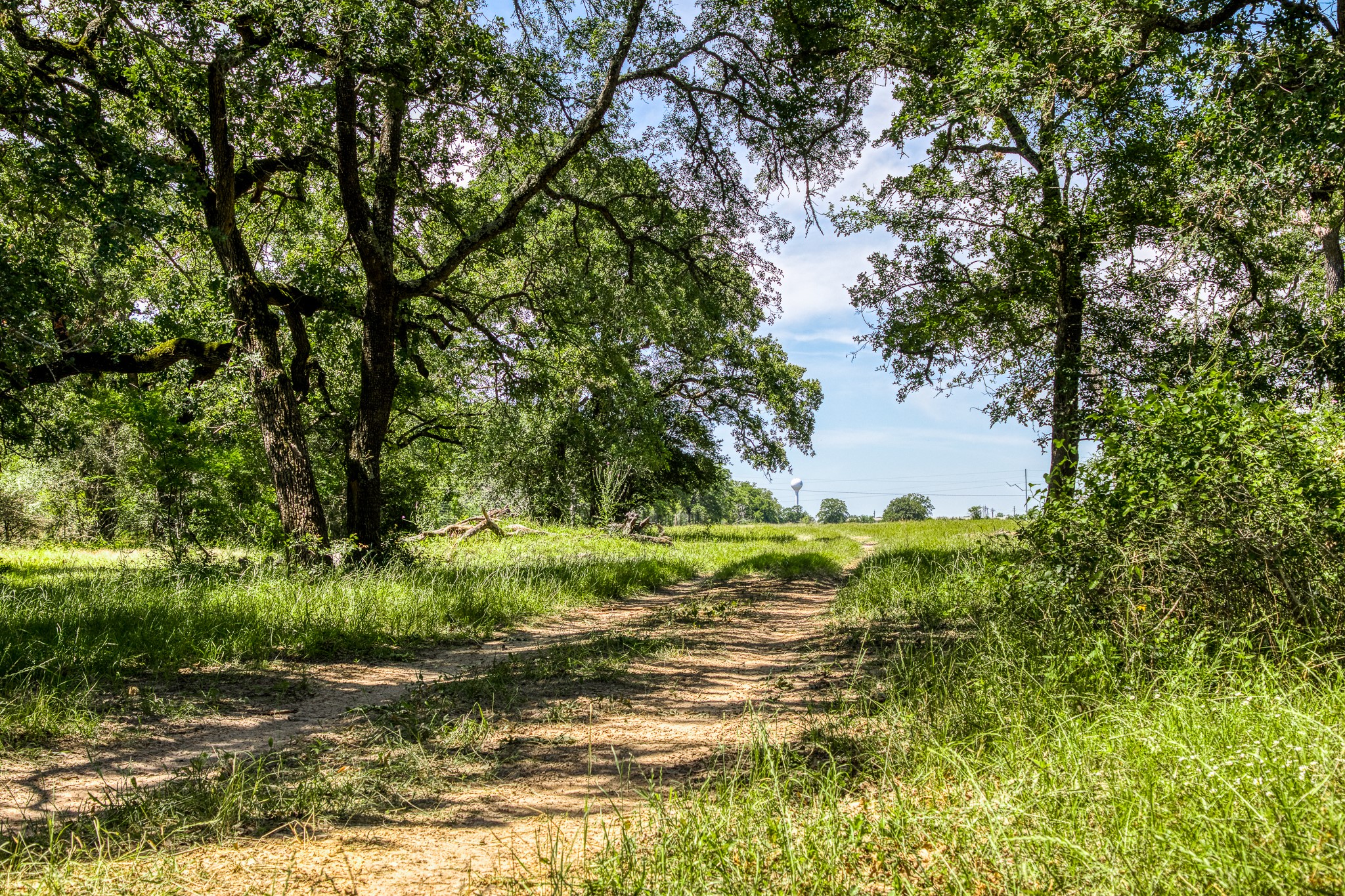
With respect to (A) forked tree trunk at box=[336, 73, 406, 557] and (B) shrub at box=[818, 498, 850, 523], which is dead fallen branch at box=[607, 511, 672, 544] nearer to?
(A) forked tree trunk at box=[336, 73, 406, 557]

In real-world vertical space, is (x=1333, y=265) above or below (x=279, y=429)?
above

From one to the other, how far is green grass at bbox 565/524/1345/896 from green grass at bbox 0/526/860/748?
403cm

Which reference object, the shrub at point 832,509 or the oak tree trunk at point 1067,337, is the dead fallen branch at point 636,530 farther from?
the shrub at point 832,509

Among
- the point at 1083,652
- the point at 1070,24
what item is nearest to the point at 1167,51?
the point at 1070,24

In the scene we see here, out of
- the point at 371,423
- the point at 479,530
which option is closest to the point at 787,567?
the point at 371,423

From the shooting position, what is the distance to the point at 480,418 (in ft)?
64.2

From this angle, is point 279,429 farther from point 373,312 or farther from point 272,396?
point 373,312

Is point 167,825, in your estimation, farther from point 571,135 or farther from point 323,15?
point 571,135

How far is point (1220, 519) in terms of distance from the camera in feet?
13.8

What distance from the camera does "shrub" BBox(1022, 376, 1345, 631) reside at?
4020mm

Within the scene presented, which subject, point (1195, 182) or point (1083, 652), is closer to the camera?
point (1083, 652)

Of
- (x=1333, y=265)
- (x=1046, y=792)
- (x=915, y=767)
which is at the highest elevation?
(x=1333, y=265)

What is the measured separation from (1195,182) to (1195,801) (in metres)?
6.83

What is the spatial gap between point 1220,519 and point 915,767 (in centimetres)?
271
